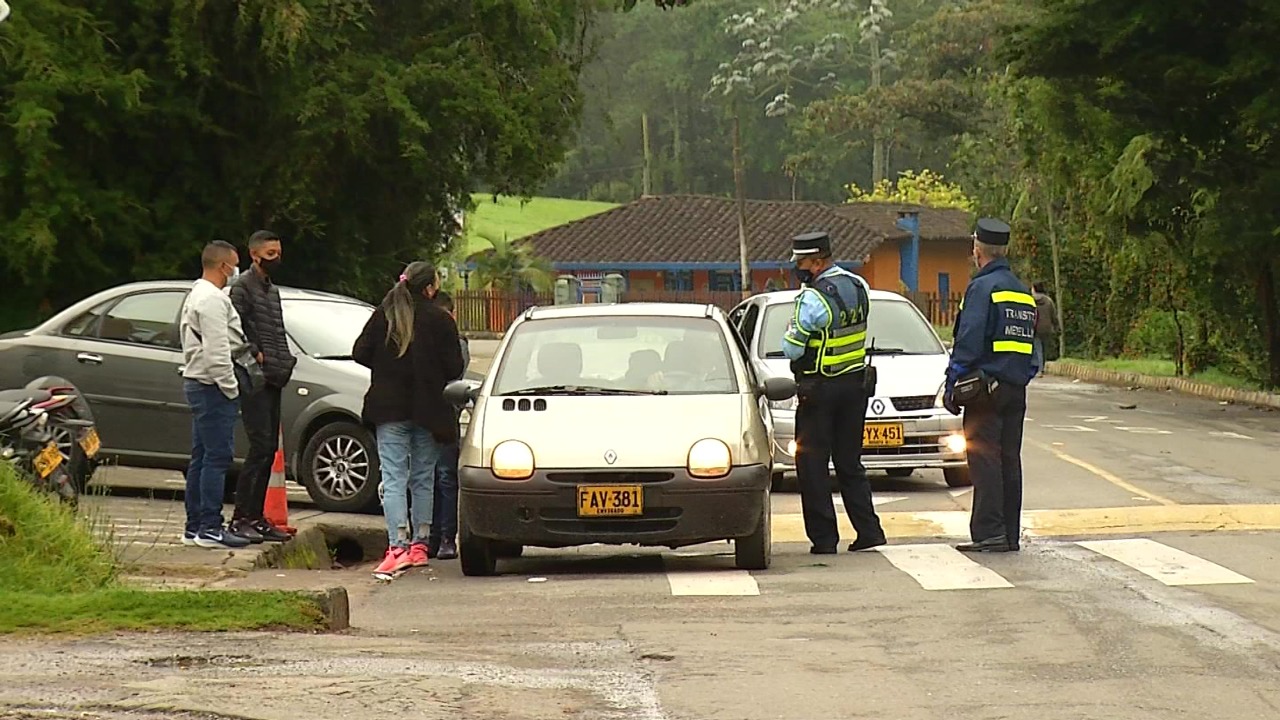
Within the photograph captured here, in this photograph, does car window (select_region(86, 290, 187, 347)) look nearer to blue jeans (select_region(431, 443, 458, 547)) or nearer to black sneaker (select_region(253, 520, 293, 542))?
black sneaker (select_region(253, 520, 293, 542))

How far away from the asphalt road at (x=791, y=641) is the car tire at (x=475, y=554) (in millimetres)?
233

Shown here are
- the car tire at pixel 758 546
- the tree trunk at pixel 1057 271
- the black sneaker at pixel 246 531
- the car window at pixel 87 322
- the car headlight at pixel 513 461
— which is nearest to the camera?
the car headlight at pixel 513 461

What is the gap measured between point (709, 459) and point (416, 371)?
1.86m

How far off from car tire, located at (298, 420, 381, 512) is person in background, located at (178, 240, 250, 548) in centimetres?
217

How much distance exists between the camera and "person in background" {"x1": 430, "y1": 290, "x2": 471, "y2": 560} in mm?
12211

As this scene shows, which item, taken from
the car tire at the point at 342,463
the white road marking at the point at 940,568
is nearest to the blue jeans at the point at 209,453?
the car tire at the point at 342,463

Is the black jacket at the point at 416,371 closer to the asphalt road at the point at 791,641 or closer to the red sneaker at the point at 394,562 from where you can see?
the red sneaker at the point at 394,562

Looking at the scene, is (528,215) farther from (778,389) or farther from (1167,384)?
(778,389)

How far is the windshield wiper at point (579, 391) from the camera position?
11383mm

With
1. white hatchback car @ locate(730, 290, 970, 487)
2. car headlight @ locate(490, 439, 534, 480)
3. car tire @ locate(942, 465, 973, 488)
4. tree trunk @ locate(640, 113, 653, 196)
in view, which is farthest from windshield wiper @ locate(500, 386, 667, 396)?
tree trunk @ locate(640, 113, 653, 196)

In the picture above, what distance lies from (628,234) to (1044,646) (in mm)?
68432

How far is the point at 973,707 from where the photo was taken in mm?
7109

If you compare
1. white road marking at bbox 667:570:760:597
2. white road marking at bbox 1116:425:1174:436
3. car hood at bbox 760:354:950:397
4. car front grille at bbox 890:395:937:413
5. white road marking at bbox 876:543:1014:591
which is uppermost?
car hood at bbox 760:354:950:397

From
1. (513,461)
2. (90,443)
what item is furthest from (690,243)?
(513,461)
